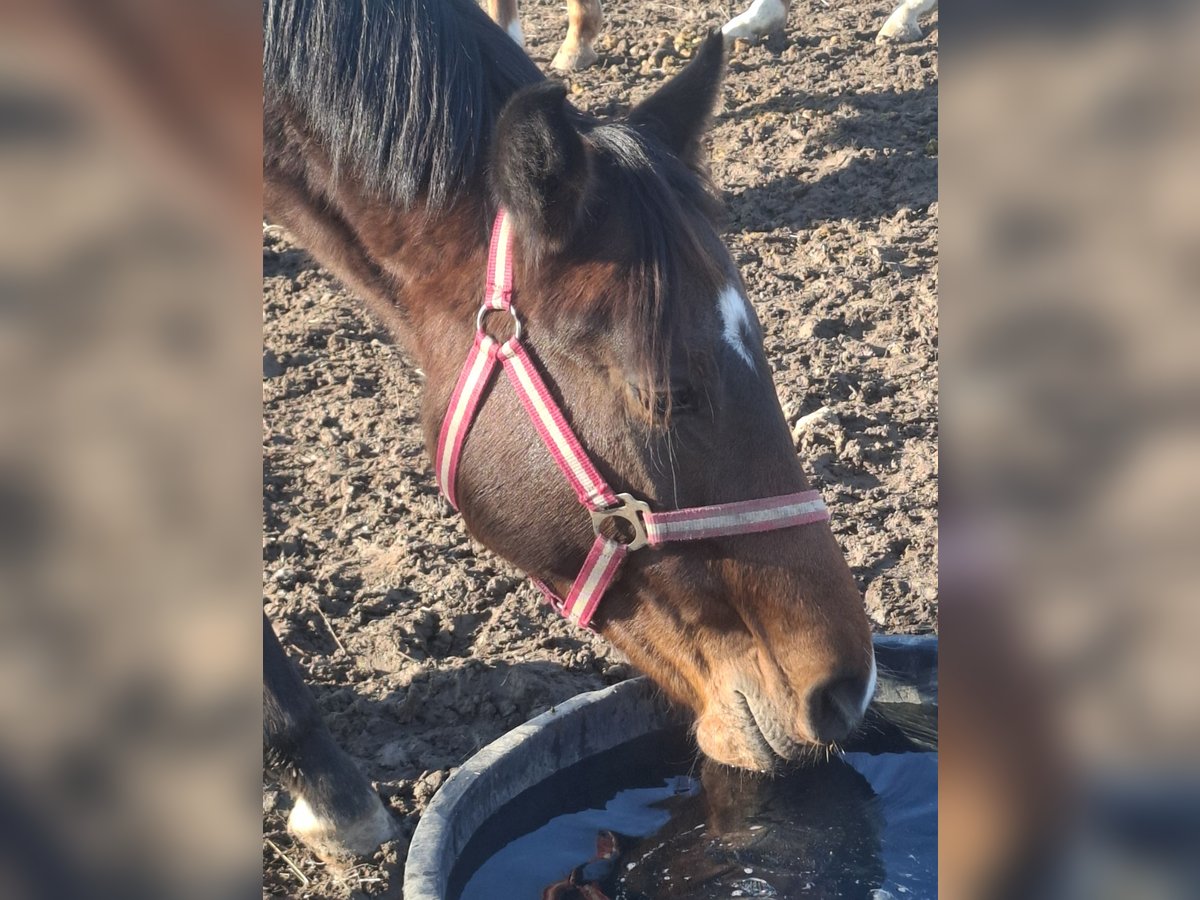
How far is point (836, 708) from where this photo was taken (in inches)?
88.4

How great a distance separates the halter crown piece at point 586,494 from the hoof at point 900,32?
18.5 feet

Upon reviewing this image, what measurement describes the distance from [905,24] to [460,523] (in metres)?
4.87

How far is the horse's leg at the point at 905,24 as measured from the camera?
7.07m

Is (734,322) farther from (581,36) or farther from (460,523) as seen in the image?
(581,36)

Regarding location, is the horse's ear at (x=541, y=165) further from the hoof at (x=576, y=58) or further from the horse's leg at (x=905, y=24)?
the horse's leg at (x=905, y=24)

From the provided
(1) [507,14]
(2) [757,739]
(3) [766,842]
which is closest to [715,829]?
(3) [766,842]

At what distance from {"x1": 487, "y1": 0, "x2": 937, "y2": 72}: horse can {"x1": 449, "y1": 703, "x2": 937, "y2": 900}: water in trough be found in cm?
535

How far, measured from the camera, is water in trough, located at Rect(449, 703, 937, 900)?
2.43m

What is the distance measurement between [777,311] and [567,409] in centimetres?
291

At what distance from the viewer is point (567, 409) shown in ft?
7.36
